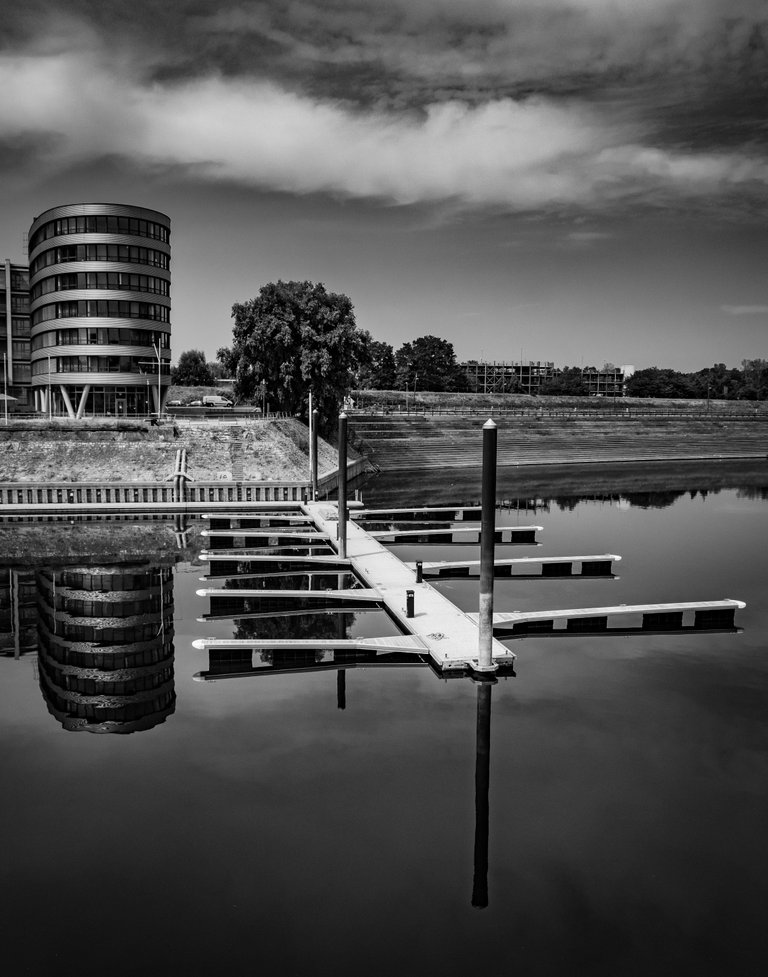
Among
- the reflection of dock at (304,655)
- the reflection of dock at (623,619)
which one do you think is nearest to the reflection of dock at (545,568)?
the reflection of dock at (623,619)

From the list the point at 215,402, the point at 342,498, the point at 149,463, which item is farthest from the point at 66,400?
the point at 342,498

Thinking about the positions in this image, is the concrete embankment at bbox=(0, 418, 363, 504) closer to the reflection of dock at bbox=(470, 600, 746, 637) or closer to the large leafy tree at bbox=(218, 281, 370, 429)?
the large leafy tree at bbox=(218, 281, 370, 429)

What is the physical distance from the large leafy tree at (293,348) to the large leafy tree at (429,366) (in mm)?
78284

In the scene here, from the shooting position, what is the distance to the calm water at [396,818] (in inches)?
446

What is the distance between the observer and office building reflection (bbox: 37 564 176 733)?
19.6m

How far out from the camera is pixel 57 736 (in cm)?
1812

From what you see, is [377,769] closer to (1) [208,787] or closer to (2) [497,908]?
(1) [208,787]

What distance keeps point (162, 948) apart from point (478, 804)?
248 inches

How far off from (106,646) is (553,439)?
282ft

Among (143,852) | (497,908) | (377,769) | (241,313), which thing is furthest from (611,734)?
(241,313)

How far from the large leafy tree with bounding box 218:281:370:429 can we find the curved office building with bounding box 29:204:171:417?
31.1 feet

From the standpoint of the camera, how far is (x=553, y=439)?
103562 mm

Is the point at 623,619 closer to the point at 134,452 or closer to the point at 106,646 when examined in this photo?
the point at 106,646

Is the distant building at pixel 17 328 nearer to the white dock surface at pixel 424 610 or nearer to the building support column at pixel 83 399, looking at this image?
the building support column at pixel 83 399
